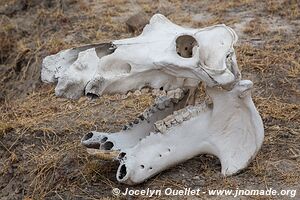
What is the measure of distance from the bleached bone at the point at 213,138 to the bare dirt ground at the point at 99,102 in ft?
0.29

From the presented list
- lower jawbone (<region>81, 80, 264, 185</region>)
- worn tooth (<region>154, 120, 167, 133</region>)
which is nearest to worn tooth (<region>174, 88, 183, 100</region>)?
lower jawbone (<region>81, 80, 264, 185</region>)

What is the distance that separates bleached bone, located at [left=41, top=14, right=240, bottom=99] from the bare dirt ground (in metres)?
0.51

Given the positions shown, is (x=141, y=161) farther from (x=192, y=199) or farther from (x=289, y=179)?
(x=289, y=179)

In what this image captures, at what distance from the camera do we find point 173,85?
317cm

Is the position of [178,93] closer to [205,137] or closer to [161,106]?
[161,106]

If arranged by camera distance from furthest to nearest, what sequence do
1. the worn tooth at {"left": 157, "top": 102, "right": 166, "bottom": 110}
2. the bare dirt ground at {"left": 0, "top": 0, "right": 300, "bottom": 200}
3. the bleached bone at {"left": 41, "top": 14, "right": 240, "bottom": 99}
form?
the worn tooth at {"left": 157, "top": 102, "right": 166, "bottom": 110}
the bare dirt ground at {"left": 0, "top": 0, "right": 300, "bottom": 200}
the bleached bone at {"left": 41, "top": 14, "right": 240, "bottom": 99}

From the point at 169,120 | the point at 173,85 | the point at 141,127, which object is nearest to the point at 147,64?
the point at 173,85

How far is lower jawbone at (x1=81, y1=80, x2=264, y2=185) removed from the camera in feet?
10.5

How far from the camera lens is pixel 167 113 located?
11.3 ft

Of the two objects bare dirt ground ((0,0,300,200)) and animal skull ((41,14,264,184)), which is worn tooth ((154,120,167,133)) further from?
bare dirt ground ((0,0,300,200))

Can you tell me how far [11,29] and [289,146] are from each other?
3580 millimetres

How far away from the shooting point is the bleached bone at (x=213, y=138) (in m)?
3.20

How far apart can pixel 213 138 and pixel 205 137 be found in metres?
0.04

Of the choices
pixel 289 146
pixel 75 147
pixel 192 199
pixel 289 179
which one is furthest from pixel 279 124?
pixel 75 147
